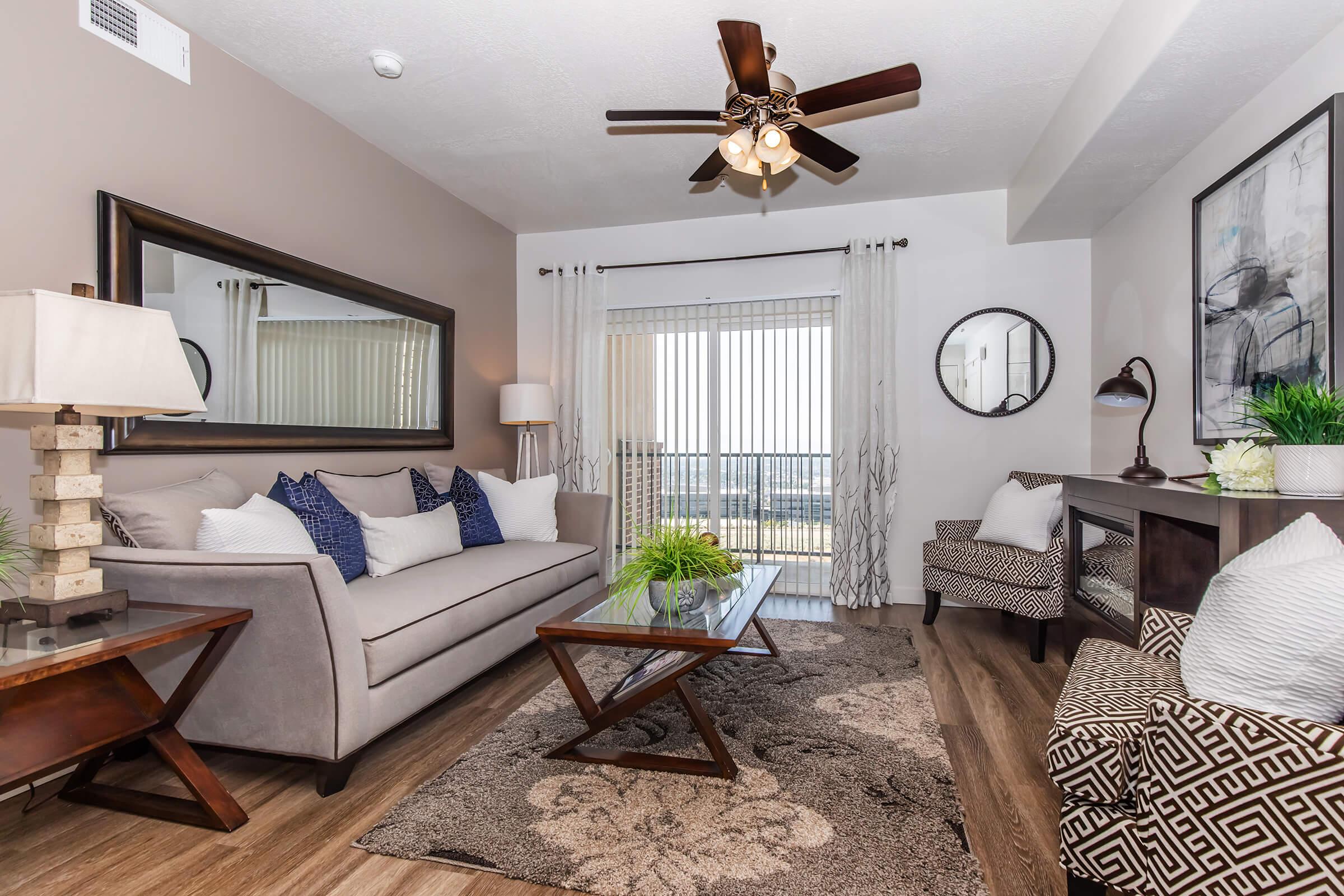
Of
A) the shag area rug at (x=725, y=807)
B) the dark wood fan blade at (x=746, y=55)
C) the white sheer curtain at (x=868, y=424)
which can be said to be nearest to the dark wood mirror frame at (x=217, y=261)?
the shag area rug at (x=725, y=807)

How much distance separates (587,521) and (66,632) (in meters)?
2.55

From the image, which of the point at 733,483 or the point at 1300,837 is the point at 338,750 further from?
the point at 733,483

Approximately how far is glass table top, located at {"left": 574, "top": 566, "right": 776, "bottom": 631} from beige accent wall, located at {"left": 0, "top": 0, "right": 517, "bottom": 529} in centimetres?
154

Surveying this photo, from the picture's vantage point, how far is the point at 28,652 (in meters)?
1.52

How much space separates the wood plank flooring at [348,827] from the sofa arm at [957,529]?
4.07 ft

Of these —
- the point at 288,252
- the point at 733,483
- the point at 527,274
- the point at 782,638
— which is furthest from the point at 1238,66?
the point at 527,274

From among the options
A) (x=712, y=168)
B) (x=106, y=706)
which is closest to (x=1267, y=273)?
(x=712, y=168)

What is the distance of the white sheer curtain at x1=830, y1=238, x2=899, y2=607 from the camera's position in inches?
171

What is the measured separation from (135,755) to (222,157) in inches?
87.4

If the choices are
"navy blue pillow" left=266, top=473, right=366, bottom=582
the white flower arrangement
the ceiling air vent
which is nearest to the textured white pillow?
"navy blue pillow" left=266, top=473, right=366, bottom=582

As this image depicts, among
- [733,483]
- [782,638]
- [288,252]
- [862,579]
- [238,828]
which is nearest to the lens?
[238,828]

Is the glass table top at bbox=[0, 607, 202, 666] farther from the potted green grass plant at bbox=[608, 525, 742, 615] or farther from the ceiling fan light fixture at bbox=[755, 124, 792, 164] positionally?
the ceiling fan light fixture at bbox=[755, 124, 792, 164]

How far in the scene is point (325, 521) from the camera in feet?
8.85

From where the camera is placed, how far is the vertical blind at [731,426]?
4629 mm
